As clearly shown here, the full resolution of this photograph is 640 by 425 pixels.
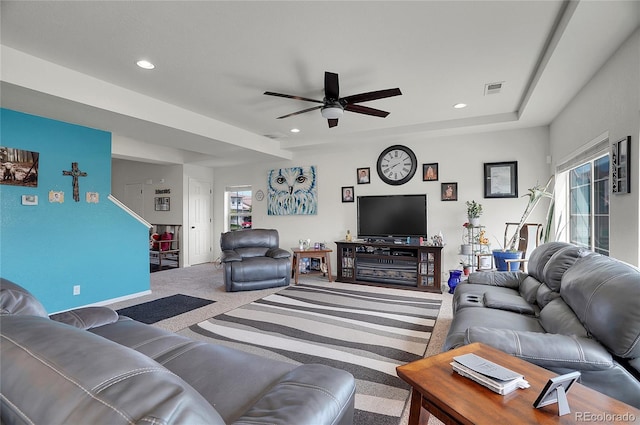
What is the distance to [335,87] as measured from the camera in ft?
9.50

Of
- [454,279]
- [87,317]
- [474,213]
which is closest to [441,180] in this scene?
[474,213]

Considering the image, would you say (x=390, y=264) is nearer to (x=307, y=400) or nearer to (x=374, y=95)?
(x=374, y=95)

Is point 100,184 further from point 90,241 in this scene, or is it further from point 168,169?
point 168,169

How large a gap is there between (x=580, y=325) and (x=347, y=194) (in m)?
4.53

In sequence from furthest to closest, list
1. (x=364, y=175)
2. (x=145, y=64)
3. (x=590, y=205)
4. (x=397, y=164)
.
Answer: (x=364, y=175) < (x=397, y=164) < (x=590, y=205) < (x=145, y=64)

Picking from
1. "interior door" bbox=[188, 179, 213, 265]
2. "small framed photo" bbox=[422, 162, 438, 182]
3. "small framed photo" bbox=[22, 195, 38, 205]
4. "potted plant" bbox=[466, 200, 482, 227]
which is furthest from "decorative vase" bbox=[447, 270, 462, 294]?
"interior door" bbox=[188, 179, 213, 265]

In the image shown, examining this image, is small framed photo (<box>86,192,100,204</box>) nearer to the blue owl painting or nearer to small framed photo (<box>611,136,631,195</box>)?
the blue owl painting

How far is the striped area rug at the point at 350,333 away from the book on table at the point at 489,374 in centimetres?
Answer: 70

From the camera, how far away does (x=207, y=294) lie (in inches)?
182

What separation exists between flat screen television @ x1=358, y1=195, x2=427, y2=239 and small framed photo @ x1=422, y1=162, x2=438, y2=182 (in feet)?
1.14

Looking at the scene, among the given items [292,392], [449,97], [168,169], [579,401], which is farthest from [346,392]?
[168,169]

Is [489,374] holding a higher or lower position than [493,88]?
lower

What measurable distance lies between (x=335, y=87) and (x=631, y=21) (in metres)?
2.09

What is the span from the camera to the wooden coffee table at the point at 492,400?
1.06 meters
